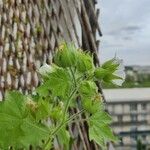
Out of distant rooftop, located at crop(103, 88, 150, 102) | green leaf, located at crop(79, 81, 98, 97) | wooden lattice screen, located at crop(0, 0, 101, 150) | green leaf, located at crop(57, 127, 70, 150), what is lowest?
green leaf, located at crop(57, 127, 70, 150)

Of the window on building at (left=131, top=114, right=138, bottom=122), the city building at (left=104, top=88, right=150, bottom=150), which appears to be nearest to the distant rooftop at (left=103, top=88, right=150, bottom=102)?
the city building at (left=104, top=88, right=150, bottom=150)

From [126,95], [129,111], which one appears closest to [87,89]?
[129,111]

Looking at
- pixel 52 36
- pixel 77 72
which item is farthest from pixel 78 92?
pixel 52 36

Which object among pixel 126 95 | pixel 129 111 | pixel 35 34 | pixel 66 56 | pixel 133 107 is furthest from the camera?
pixel 126 95

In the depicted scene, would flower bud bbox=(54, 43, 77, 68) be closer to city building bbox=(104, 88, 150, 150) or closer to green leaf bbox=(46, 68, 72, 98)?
green leaf bbox=(46, 68, 72, 98)

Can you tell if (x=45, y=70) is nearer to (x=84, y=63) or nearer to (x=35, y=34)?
(x=84, y=63)

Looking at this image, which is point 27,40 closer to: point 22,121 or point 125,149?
point 22,121
